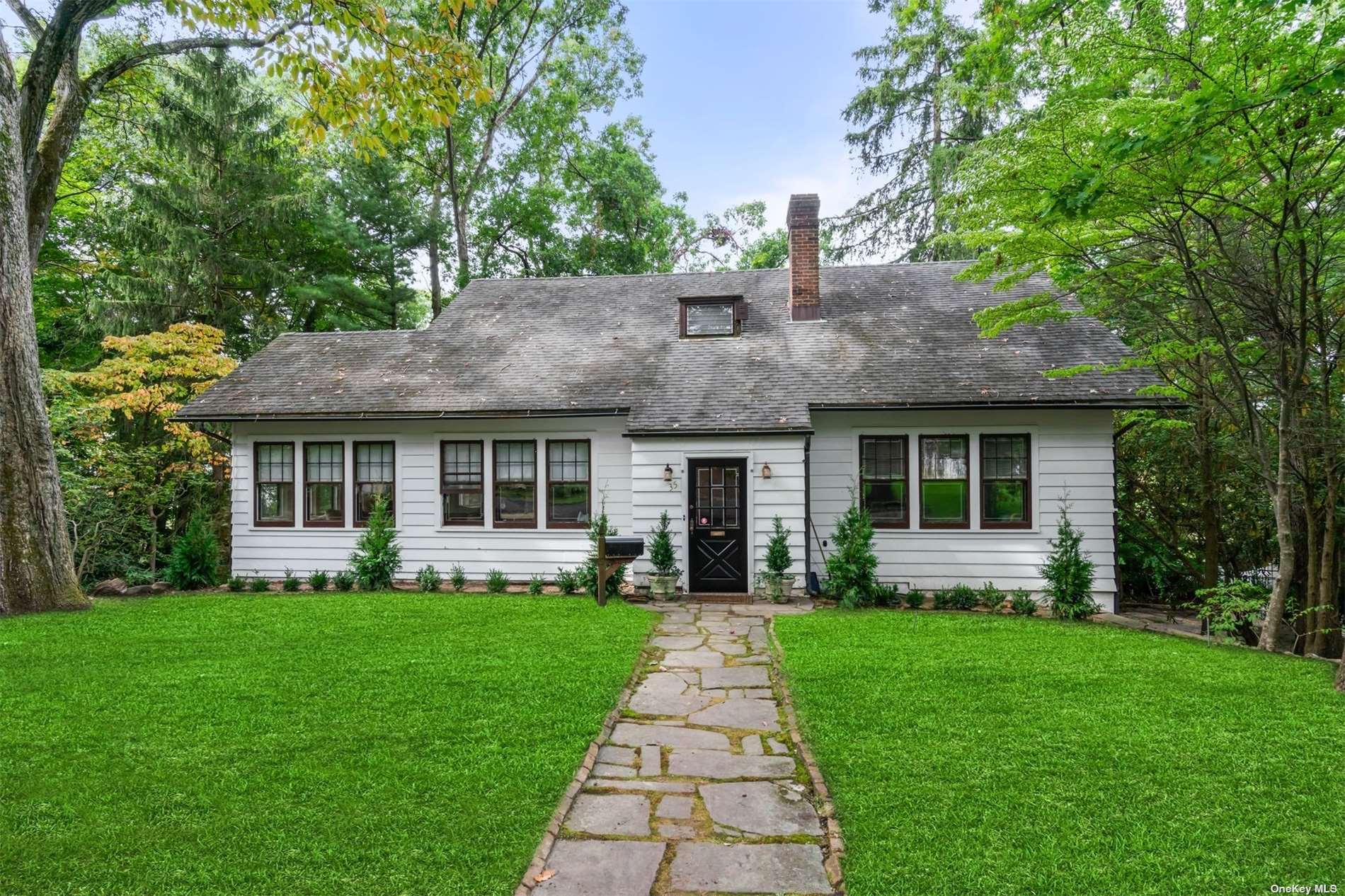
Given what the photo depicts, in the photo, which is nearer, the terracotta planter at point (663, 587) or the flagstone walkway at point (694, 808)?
the flagstone walkway at point (694, 808)

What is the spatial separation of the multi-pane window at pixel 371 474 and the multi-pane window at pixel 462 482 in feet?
2.95

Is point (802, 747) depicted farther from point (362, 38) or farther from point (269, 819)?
point (362, 38)

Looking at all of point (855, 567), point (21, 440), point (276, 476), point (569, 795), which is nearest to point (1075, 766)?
point (569, 795)

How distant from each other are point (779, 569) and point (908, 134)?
14881 millimetres

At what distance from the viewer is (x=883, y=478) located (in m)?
10.5

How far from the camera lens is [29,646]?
674cm

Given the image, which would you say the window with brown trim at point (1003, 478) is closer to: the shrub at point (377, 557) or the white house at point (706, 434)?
the white house at point (706, 434)

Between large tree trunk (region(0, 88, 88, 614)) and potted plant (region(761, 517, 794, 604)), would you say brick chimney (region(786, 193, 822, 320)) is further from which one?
large tree trunk (region(0, 88, 88, 614))

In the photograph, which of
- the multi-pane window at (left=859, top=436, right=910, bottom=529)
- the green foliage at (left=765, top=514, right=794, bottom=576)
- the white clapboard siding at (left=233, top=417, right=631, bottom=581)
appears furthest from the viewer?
the white clapboard siding at (left=233, top=417, right=631, bottom=581)

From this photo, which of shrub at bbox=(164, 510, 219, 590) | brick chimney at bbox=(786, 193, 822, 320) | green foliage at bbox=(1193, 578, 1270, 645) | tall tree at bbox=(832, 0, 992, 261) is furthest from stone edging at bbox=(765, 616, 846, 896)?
tall tree at bbox=(832, 0, 992, 261)

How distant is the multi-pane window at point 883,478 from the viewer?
10.4 meters

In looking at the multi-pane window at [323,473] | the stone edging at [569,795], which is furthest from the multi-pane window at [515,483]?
the stone edging at [569,795]

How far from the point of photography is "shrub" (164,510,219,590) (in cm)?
1121

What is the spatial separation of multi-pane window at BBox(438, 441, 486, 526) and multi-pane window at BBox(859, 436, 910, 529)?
245 inches
